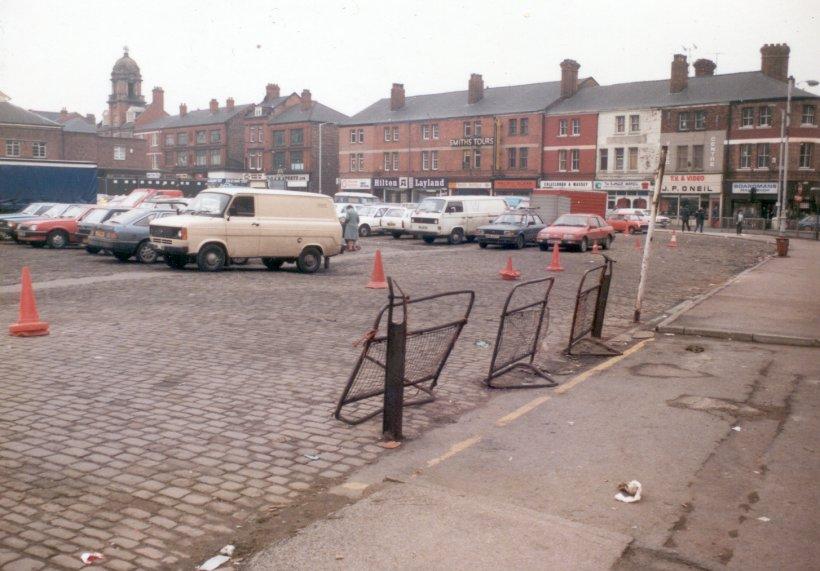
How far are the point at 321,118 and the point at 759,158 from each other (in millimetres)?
45977

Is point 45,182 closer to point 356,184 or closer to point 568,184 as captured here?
point 568,184

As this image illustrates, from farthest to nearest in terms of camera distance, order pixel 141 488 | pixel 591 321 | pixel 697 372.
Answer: pixel 591 321 → pixel 697 372 → pixel 141 488

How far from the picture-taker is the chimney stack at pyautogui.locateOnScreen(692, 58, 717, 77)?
6425 centimetres

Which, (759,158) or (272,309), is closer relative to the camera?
(272,309)

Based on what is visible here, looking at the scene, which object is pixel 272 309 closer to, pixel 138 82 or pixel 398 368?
pixel 398 368

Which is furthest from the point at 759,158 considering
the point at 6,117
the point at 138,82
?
the point at 138,82

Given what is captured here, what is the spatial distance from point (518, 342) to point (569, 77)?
64.2m

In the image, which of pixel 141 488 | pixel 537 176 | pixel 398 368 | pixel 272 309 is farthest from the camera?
pixel 537 176

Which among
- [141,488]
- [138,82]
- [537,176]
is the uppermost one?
[138,82]

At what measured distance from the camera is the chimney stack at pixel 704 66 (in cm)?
6425

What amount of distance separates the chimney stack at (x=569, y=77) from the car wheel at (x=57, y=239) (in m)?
51.5

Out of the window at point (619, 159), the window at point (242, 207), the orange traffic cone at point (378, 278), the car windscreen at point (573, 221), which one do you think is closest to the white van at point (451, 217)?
the car windscreen at point (573, 221)

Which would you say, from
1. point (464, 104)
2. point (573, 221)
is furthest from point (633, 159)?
point (573, 221)

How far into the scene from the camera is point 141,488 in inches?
200
